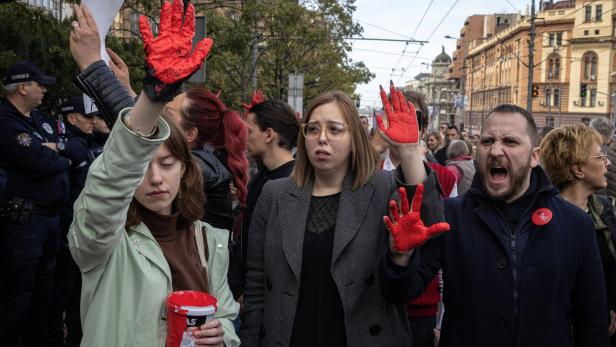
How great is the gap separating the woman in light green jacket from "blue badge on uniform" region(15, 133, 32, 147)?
2.69 meters

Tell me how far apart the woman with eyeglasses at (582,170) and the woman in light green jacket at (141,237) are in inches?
97.6

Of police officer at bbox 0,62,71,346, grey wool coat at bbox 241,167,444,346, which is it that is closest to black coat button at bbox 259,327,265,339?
grey wool coat at bbox 241,167,444,346

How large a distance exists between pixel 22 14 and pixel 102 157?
940 centimetres

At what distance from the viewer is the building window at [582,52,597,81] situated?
80.6m

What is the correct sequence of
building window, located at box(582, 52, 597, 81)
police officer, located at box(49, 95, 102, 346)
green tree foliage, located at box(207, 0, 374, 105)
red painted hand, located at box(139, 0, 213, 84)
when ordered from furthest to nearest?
building window, located at box(582, 52, 597, 81), green tree foliage, located at box(207, 0, 374, 105), police officer, located at box(49, 95, 102, 346), red painted hand, located at box(139, 0, 213, 84)

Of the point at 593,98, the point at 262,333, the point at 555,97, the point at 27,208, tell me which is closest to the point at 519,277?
the point at 262,333

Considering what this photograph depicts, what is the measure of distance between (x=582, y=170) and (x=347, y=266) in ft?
6.75

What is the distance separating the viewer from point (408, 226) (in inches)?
97.7

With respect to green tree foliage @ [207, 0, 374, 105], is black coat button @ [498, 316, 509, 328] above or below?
below

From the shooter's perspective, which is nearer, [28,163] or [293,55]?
[28,163]

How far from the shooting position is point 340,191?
3.04 metres

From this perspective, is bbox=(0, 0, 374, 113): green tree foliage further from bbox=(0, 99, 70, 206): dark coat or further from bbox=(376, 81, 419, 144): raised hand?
bbox=(376, 81, 419, 144): raised hand

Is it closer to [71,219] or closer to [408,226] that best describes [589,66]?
[71,219]

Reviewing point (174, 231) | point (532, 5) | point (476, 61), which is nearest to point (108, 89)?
point (174, 231)
